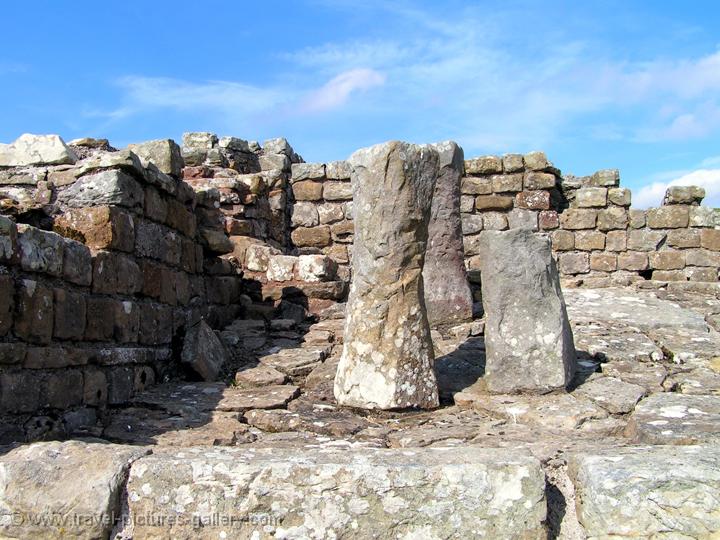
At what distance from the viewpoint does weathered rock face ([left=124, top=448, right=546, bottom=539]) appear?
298cm

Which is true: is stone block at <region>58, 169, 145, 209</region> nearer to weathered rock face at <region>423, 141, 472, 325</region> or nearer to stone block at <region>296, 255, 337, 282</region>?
stone block at <region>296, 255, 337, 282</region>

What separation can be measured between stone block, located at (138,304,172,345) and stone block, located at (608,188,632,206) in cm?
650

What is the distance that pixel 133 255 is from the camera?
591cm

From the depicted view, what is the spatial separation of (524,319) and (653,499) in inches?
95.8

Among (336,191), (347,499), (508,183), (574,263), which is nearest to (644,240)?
(574,263)

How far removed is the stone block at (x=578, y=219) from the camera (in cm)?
1023

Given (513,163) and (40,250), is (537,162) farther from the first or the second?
(40,250)

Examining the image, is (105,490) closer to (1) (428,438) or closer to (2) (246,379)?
(1) (428,438)

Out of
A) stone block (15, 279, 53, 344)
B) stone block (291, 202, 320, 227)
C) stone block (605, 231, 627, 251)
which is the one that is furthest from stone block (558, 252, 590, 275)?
stone block (15, 279, 53, 344)

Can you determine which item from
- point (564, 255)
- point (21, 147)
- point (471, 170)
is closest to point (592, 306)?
point (564, 255)

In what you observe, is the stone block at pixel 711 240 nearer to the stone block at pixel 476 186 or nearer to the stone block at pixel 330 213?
the stone block at pixel 476 186

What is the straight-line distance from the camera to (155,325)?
20.0ft

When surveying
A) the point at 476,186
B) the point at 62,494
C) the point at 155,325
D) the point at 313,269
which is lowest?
the point at 62,494

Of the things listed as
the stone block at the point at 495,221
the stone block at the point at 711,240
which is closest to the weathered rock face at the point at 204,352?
the stone block at the point at 495,221
